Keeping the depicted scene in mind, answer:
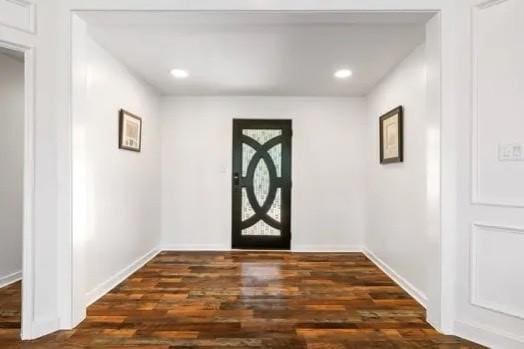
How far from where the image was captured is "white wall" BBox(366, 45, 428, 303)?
9.38 feet

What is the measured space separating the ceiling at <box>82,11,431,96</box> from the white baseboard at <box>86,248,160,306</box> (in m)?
2.10

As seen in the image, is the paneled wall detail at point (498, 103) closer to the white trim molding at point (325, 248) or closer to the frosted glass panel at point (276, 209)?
the white trim molding at point (325, 248)

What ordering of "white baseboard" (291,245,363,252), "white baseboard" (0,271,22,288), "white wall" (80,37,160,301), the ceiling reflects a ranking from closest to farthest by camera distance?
the ceiling
"white wall" (80,37,160,301)
"white baseboard" (0,271,22,288)
"white baseboard" (291,245,363,252)

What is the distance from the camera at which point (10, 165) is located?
3.42 m

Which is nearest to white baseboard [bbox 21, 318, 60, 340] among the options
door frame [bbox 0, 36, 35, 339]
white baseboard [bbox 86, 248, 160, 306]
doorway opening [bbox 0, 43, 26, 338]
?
door frame [bbox 0, 36, 35, 339]

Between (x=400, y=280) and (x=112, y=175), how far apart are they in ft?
9.75

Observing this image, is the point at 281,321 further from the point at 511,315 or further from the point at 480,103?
the point at 480,103

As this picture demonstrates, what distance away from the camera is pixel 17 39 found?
2.13 meters

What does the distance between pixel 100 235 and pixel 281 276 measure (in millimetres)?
1820

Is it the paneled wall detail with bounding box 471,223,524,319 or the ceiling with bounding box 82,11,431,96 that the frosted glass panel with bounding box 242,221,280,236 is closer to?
the ceiling with bounding box 82,11,431,96

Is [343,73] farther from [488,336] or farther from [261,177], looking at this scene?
[488,336]

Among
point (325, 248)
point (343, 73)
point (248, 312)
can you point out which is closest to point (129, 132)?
point (248, 312)

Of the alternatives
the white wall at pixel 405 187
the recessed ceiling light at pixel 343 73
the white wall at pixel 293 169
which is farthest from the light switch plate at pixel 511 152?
the white wall at pixel 293 169

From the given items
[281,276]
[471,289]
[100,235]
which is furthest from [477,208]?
[100,235]
